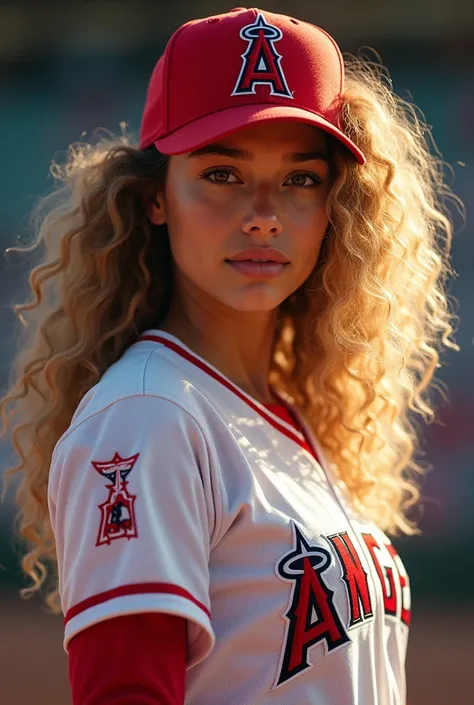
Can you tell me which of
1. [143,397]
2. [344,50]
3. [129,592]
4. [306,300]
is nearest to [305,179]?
[306,300]

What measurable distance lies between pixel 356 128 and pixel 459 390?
5.35 meters

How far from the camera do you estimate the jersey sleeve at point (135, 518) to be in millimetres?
1271

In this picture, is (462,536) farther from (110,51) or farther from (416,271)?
(416,271)

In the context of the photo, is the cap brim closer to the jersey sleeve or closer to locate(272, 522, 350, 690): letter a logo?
the jersey sleeve

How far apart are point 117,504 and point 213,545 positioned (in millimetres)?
159

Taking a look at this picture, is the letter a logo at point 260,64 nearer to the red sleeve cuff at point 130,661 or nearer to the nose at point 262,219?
the nose at point 262,219

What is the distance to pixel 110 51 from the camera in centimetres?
750

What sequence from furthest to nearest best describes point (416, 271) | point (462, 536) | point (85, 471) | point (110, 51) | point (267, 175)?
point (110, 51) → point (462, 536) → point (416, 271) → point (267, 175) → point (85, 471)

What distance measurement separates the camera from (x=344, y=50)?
711cm

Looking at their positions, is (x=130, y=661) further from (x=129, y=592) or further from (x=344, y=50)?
(x=344, y=50)

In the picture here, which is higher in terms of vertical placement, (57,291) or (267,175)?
(267,175)

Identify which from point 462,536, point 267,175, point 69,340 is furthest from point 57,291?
point 462,536

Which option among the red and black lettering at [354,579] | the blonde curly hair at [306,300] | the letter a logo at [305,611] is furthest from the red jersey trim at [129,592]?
the blonde curly hair at [306,300]

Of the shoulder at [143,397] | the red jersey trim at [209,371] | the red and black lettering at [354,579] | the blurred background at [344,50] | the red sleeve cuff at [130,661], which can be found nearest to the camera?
the red sleeve cuff at [130,661]
